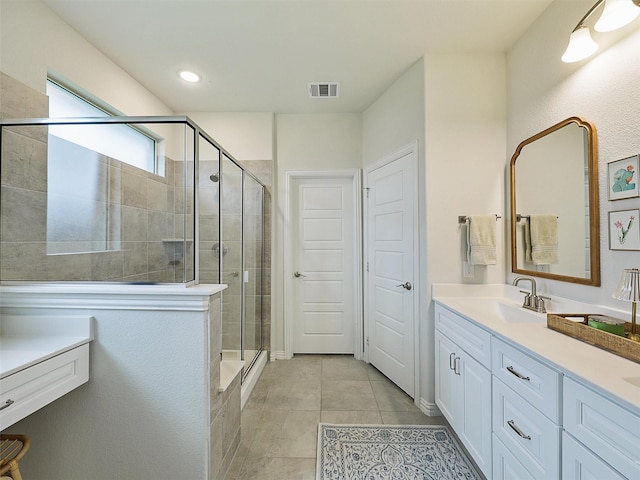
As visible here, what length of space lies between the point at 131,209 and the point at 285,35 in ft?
5.68

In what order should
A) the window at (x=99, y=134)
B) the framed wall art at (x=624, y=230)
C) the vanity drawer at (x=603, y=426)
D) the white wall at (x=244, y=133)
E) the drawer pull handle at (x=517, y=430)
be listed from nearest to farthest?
the vanity drawer at (x=603, y=426) → the drawer pull handle at (x=517, y=430) → the framed wall art at (x=624, y=230) → the window at (x=99, y=134) → the white wall at (x=244, y=133)

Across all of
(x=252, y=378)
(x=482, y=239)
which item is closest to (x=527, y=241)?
(x=482, y=239)

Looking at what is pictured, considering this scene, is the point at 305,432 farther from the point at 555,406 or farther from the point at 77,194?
the point at 77,194

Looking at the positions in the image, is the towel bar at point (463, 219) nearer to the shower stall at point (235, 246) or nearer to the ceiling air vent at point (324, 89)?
the ceiling air vent at point (324, 89)

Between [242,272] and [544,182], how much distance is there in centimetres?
238

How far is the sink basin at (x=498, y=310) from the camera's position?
5.18 ft

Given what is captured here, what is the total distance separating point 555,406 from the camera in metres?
0.95

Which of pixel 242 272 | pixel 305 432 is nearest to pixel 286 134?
pixel 242 272

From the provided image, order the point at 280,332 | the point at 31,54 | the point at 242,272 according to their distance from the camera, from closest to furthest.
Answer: the point at 31,54
the point at 242,272
the point at 280,332

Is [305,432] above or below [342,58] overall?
below

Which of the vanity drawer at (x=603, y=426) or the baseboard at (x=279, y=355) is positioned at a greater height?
the vanity drawer at (x=603, y=426)

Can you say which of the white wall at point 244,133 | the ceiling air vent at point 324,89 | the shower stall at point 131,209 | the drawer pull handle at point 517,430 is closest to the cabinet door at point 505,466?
the drawer pull handle at point 517,430

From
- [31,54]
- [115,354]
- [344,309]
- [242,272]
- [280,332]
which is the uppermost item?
[31,54]

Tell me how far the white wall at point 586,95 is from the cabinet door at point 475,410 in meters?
0.71
